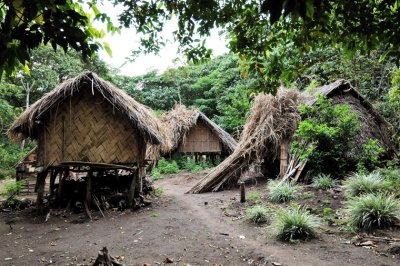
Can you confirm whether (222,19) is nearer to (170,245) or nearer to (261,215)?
(170,245)

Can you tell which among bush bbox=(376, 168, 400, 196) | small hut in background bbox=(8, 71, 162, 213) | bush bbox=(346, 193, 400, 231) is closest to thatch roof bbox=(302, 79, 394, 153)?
bush bbox=(376, 168, 400, 196)

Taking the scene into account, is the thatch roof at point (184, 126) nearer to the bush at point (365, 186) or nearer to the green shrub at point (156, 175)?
the green shrub at point (156, 175)

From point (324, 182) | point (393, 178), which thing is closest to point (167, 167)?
point (324, 182)

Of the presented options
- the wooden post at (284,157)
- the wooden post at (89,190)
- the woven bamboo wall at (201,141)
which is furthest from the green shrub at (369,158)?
the woven bamboo wall at (201,141)

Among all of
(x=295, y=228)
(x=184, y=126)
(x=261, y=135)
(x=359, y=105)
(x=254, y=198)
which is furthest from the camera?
(x=184, y=126)

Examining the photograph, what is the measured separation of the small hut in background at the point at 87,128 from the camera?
8.07 m

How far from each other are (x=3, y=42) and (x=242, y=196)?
24.6ft

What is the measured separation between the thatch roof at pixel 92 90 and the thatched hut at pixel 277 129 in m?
3.50

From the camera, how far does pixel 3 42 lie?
2.01 meters

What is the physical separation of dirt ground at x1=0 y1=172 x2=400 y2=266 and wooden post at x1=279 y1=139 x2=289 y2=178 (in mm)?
2573

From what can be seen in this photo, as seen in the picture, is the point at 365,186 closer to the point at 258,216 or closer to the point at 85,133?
the point at 258,216

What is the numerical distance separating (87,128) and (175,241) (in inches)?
167

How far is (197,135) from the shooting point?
19609mm

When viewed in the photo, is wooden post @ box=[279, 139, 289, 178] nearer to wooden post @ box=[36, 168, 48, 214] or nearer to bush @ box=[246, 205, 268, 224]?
bush @ box=[246, 205, 268, 224]
